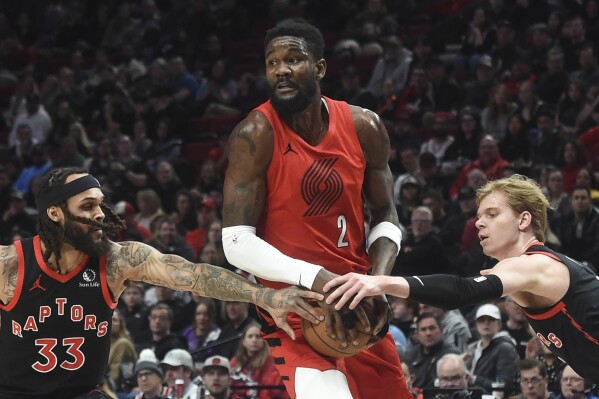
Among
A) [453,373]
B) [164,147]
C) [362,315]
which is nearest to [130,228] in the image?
[164,147]

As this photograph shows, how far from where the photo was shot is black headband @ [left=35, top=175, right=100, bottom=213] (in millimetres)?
5328

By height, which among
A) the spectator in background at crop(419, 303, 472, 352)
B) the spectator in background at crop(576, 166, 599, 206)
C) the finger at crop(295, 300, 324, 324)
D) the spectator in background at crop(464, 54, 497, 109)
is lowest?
the spectator in background at crop(419, 303, 472, 352)

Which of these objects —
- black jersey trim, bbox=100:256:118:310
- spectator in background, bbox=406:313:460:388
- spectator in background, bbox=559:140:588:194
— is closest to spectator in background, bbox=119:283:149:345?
spectator in background, bbox=406:313:460:388

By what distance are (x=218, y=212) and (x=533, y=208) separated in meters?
8.14

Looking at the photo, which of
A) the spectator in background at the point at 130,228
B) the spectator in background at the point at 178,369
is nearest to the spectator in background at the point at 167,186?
the spectator in background at the point at 130,228

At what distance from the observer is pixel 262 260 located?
509 centimetres

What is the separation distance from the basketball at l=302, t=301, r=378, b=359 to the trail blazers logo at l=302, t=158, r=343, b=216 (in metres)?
0.54

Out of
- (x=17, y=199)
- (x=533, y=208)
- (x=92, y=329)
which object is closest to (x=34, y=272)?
(x=92, y=329)

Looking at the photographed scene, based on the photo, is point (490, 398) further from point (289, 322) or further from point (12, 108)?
point (12, 108)

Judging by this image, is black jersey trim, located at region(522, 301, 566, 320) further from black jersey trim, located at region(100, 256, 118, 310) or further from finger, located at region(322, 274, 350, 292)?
black jersey trim, located at region(100, 256, 118, 310)

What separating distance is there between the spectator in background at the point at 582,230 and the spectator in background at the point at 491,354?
61.7 inches

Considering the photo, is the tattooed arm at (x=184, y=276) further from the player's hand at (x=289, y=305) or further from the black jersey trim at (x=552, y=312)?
the black jersey trim at (x=552, y=312)

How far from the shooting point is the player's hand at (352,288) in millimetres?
4703

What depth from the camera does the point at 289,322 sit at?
5184 millimetres
